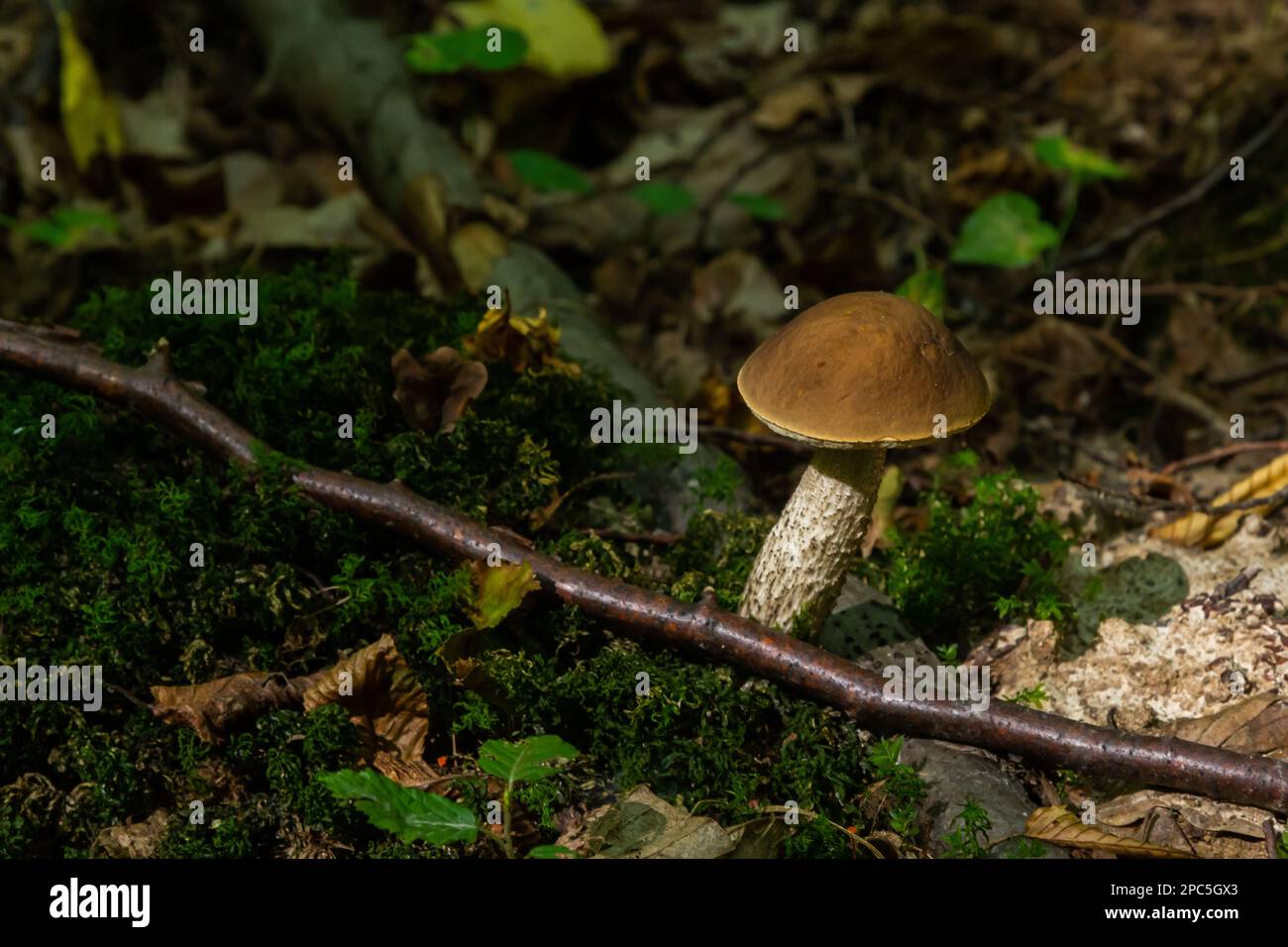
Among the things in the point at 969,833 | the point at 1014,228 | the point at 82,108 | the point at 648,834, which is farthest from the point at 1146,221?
the point at 82,108

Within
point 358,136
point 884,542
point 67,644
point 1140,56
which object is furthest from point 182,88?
point 1140,56

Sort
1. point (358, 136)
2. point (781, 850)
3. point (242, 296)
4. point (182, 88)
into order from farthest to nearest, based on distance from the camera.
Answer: point (182, 88), point (358, 136), point (242, 296), point (781, 850)

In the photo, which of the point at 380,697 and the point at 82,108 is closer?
the point at 380,697

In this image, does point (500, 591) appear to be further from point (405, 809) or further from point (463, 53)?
point (463, 53)

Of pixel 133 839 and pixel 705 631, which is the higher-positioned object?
pixel 705 631

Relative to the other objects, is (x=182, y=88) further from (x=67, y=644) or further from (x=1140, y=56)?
(x=1140, y=56)

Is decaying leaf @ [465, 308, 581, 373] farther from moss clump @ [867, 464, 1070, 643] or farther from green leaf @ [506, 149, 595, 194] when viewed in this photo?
green leaf @ [506, 149, 595, 194]

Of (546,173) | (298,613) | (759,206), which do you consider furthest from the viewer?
(759,206)
